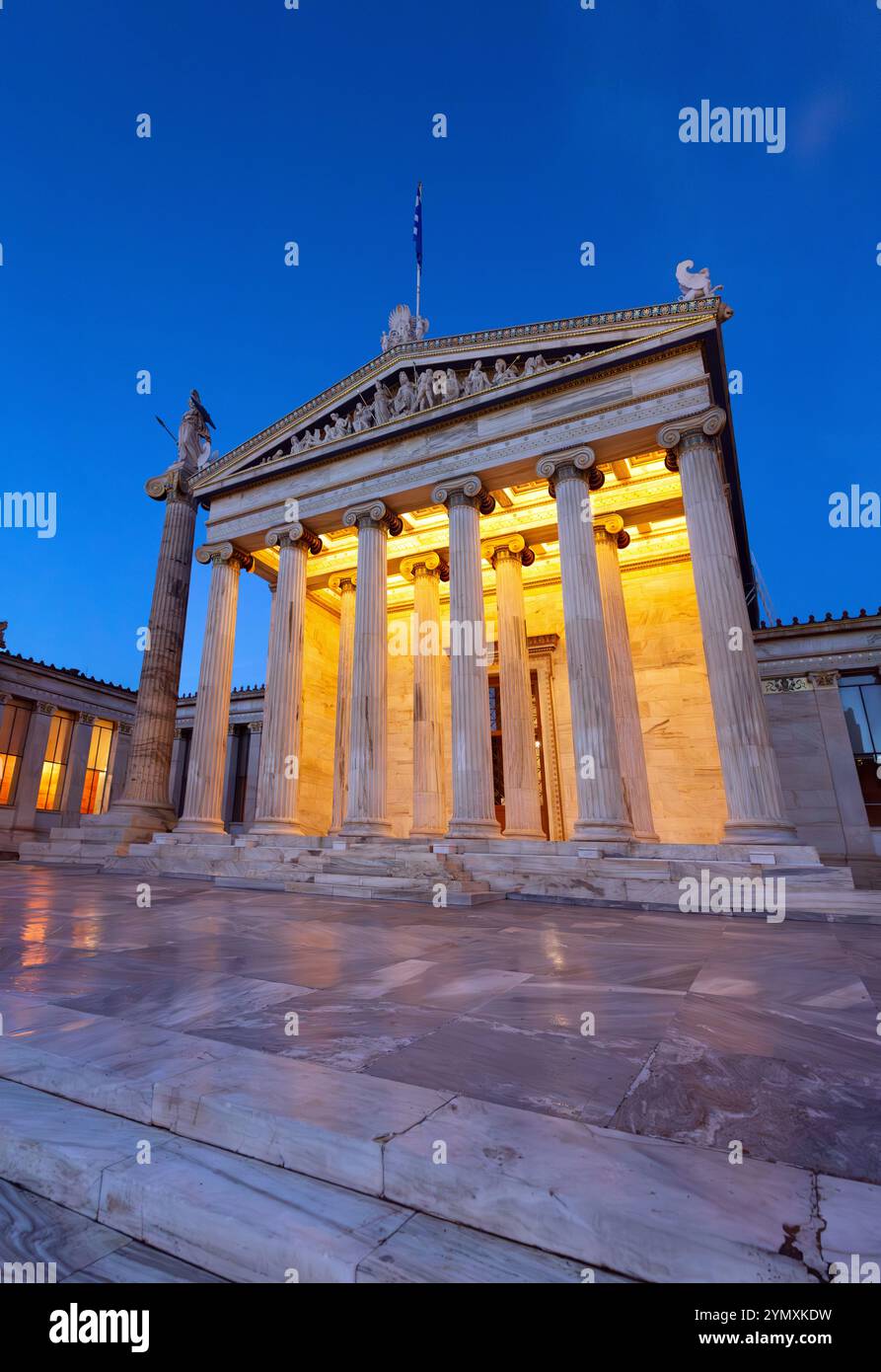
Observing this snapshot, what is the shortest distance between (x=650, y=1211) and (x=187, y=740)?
3863 cm

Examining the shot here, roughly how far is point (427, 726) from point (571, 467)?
8713mm

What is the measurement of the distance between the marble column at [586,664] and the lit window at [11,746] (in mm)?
27121

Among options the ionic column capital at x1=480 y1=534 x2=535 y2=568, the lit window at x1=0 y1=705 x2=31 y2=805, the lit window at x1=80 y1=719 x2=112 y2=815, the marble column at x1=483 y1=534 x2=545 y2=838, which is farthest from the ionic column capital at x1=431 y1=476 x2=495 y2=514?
the lit window at x1=80 y1=719 x2=112 y2=815

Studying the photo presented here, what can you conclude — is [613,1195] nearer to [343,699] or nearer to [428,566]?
[428,566]

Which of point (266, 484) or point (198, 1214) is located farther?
point (266, 484)

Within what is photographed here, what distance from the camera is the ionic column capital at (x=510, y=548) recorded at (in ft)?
67.8

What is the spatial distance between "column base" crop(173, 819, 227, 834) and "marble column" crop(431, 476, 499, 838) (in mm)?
7564

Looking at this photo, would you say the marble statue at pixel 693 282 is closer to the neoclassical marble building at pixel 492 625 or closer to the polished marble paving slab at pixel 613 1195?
the neoclassical marble building at pixel 492 625

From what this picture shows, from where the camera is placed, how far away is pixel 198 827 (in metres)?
18.1

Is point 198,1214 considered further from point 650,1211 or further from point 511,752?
point 511,752

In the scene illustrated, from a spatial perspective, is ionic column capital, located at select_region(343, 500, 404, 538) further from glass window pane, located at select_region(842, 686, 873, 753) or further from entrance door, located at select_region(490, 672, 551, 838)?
glass window pane, located at select_region(842, 686, 873, 753)
